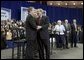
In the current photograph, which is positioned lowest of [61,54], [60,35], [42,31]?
[61,54]

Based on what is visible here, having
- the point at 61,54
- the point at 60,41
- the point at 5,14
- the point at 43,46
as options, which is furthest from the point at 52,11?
the point at 43,46

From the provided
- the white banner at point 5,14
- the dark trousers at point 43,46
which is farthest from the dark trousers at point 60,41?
the dark trousers at point 43,46

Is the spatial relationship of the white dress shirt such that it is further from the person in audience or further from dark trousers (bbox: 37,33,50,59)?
dark trousers (bbox: 37,33,50,59)

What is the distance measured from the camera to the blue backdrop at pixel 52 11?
57.9ft

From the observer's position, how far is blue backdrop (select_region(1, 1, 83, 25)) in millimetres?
17650

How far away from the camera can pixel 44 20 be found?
413 inches

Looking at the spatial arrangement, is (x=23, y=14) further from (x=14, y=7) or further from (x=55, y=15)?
(x=55, y=15)

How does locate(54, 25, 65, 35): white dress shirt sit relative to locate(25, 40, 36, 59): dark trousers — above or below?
above

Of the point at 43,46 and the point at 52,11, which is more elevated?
the point at 52,11

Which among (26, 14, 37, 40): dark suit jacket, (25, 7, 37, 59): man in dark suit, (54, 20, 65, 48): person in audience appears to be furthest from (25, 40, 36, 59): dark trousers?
(54, 20, 65, 48): person in audience

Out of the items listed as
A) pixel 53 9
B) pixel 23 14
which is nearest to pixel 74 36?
pixel 23 14

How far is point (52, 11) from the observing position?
2270 cm

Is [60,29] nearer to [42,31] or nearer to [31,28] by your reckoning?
[42,31]

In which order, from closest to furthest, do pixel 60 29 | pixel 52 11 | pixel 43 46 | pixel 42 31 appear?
pixel 42 31
pixel 43 46
pixel 60 29
pixel 52 11
